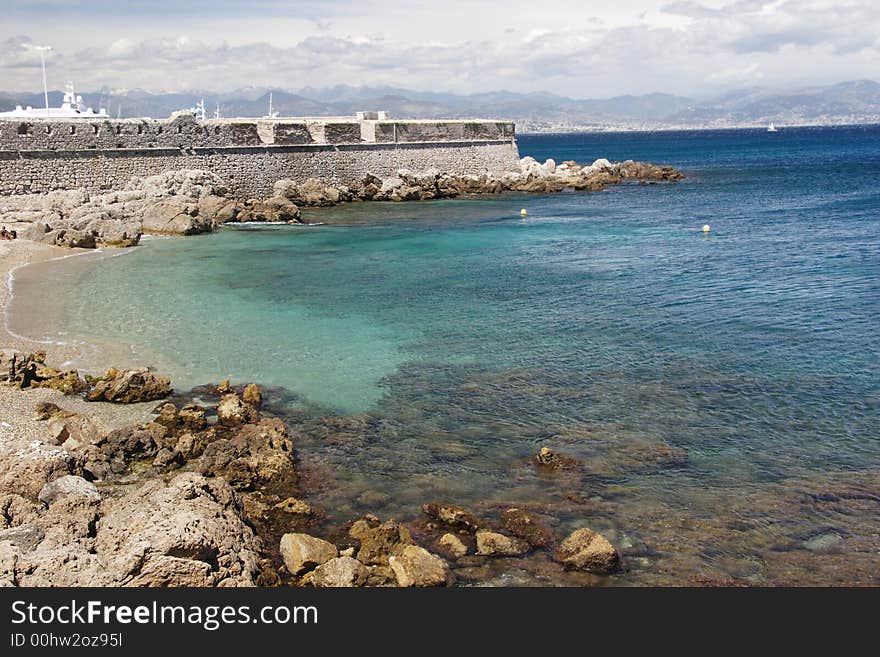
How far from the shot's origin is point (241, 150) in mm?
34156

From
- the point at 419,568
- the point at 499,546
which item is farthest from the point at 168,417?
the point at 499,546

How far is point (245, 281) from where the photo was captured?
19.8 m

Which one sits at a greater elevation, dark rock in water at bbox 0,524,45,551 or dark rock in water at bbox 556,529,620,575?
dark rock in water at bbox 0,524,45,551

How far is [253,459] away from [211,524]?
95.1 inches

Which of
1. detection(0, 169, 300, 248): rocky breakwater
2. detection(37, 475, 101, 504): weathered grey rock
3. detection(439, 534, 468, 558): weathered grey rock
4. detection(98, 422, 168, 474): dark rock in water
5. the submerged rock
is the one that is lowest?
detection(439, 534, 468, 558): weathered grey rock

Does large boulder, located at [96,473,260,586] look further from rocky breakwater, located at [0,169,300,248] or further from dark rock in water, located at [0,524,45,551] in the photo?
rocky breakwater, located at [0,169,300,248]

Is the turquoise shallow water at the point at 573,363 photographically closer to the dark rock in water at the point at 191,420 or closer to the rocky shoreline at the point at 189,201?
the dark rock in water at the point at 191,420

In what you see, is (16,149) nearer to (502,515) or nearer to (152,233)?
(152,233)

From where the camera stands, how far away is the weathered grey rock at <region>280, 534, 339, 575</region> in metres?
7.11

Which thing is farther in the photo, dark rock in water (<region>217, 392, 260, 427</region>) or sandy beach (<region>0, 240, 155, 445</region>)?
dark rock in water (<region>217, 392, 260, 427</region>)

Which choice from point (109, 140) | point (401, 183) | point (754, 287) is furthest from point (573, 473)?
point (401, 183)

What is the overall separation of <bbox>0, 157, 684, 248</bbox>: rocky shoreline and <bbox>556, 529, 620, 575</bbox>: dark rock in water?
20.5 metres

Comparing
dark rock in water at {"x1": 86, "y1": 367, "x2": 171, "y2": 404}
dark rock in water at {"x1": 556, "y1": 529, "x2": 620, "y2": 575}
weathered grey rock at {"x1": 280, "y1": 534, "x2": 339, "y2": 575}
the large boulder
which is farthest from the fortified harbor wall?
dark rock in water at {"x1": 556, "y1": 529, "x2": 620, "y2": 575}

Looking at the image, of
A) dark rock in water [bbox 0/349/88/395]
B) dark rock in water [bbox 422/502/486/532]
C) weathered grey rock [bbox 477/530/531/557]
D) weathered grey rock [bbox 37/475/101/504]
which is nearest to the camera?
weathered grey rock [bbox 477/530/531/557]
